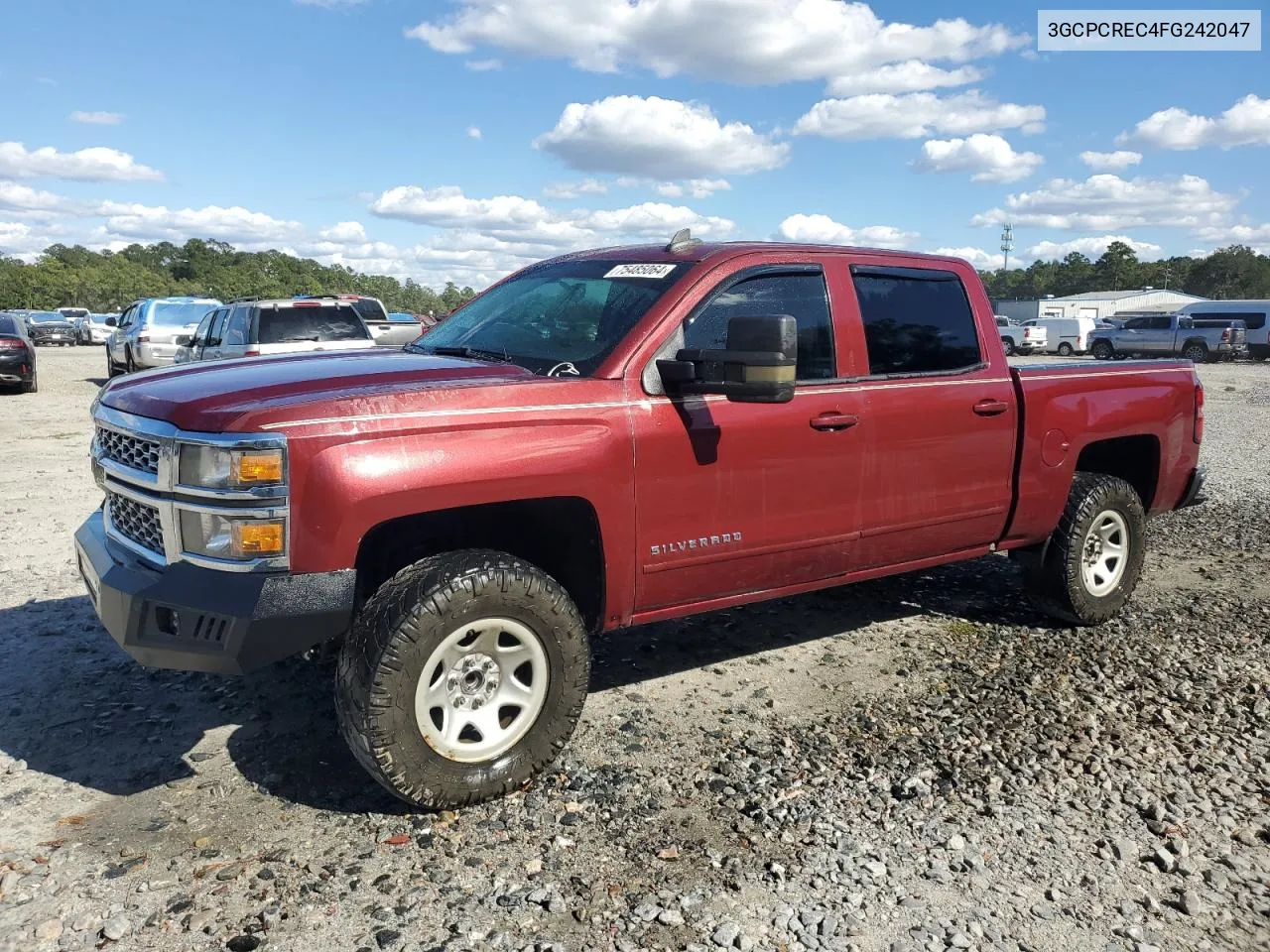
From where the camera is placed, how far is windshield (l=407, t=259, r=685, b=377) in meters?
3.83

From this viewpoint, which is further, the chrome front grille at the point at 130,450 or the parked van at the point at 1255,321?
the parked van at the point at 1255,321

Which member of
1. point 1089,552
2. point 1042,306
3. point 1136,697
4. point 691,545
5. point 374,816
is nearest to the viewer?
point 374,816

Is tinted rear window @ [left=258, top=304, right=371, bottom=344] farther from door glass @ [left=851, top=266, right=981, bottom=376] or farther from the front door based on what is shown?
the front door

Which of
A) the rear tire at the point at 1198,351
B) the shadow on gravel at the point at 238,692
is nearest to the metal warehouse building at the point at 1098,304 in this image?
the rear tire at the point at 1198,351

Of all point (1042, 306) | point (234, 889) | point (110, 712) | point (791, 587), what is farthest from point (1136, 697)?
point (1042, 306)

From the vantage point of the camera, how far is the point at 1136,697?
4336 millimetres

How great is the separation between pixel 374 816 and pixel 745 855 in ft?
4.07

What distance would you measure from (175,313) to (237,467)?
58.2 feet

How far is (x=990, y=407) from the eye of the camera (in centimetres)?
464

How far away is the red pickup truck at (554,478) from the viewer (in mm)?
3000

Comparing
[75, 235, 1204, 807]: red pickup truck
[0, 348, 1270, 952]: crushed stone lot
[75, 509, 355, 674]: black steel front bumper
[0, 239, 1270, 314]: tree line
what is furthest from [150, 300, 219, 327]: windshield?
[0, 239, 1270, 314]: tree line

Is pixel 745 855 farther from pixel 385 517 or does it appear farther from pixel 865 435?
pixel 865 435

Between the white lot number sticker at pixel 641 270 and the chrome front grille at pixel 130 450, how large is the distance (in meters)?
1.94

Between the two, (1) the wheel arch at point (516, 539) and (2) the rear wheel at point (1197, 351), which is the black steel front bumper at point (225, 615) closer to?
(1) the wheel arch at point (516, 539)
